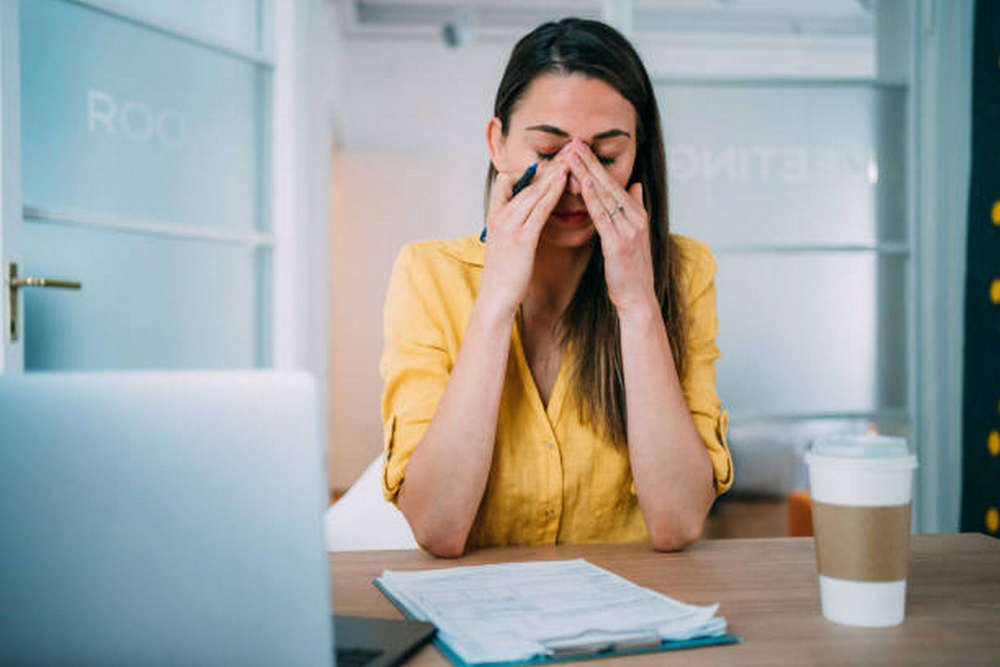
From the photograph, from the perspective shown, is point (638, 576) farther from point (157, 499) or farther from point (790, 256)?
point (790, 256)

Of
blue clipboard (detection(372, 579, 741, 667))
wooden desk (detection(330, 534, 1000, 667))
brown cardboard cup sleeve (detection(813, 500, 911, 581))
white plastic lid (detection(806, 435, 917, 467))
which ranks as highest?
white plastic lid (detection(806, 435, 917, 467))

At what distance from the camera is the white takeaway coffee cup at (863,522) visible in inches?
26.4

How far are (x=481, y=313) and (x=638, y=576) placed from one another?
42 centimetres

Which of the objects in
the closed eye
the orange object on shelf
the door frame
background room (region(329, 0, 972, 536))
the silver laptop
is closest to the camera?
the silver laptop

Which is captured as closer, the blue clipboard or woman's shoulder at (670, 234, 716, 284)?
the blue clipboard

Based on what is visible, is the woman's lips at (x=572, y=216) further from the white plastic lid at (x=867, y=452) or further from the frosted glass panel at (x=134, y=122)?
the frosted glass panel at (x=134, y=122)

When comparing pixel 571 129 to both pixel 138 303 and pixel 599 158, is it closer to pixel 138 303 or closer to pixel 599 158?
pixel 599 158

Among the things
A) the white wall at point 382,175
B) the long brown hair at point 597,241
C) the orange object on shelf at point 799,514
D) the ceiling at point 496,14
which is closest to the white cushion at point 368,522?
the long brown hair at point 597,241

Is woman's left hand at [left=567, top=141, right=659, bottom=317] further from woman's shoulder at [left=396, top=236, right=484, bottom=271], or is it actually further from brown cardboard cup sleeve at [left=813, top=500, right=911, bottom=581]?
brown cardboard cup sleeve at [left=813, top=500, right=911, bottom=581]

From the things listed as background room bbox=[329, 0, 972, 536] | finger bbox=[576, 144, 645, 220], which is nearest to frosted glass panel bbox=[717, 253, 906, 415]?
background room bbox=[329, 0, 972, 536]

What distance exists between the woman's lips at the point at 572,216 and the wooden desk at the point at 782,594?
48cm

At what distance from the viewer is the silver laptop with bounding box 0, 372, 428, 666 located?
1.54 ft

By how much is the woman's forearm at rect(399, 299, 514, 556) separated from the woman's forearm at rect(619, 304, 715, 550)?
172mm

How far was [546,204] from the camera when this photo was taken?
1198 mm
